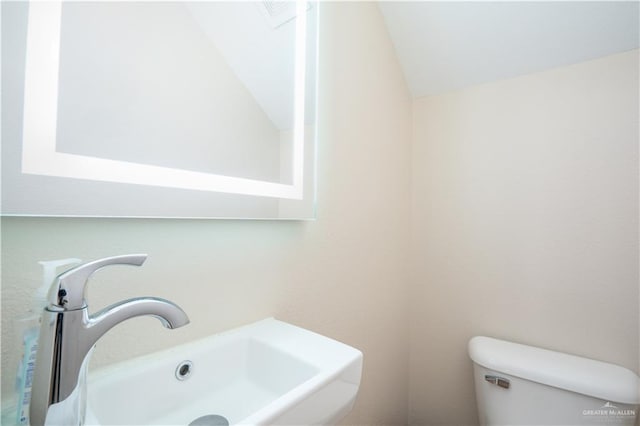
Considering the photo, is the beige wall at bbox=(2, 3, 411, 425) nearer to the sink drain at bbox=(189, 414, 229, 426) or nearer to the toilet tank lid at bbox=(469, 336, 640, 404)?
the sink drain at bbox=(189, 414, 229, 426)

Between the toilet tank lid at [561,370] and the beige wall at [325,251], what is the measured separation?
38 centimetres

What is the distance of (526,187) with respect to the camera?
3.85ft

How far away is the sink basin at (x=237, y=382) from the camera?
0.48m

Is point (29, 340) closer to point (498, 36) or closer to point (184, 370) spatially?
point (184, 370)

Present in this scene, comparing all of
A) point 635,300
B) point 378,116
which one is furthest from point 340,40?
point 635,300

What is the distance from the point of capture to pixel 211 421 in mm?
563

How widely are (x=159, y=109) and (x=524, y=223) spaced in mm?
1295

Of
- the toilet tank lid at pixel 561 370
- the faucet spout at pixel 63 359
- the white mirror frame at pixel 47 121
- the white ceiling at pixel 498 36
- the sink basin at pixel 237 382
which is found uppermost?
the white ceiling at pixel 498 36

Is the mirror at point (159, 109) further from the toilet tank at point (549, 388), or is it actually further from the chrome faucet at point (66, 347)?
the toilet tank at point (549, 388)

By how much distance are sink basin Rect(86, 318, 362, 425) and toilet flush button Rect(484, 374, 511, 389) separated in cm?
74

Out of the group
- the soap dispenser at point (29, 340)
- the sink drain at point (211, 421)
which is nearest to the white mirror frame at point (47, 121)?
the soap dispenser at point (29, 340)

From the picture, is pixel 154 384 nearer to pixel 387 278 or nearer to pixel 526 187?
pixel 387 278

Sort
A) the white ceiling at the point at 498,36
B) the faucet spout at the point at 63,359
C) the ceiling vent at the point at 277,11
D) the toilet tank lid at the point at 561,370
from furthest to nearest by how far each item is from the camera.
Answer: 1. the white ceiling at the point at 498,36
2. the toilet tank lid at the point at 561,370
3. the ceiling vent at the point at 277,11
4. the faucet spout at the point at 63,359

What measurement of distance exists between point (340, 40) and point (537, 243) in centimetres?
105
